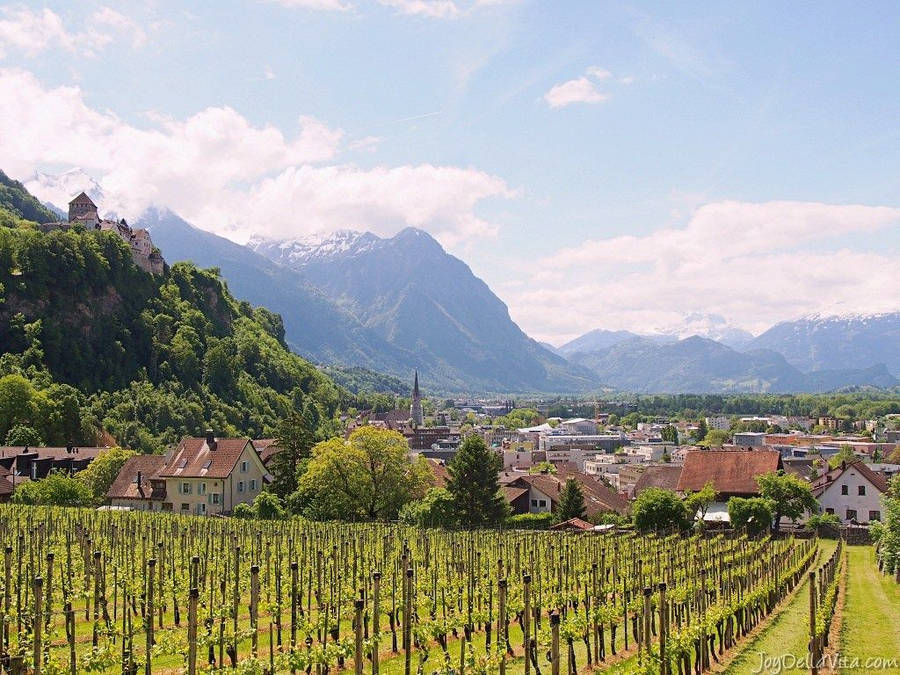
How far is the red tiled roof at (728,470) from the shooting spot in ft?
227

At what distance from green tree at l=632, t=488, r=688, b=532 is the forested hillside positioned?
245 feet

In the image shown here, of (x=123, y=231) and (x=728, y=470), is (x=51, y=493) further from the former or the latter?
(x=123, y=231)

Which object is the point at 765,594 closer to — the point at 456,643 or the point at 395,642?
the point at 456,643

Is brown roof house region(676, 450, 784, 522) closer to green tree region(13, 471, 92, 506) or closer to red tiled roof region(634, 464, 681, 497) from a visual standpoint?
red tiled roof region(634, 464, 681, 497)

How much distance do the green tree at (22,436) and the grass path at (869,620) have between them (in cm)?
8684

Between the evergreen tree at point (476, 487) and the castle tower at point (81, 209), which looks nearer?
the evergreen tree at point (476, 487)

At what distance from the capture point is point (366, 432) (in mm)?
66500

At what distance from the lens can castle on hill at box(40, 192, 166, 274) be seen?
509ft

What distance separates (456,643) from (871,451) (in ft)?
551

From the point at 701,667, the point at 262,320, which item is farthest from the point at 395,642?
the point at 262,320

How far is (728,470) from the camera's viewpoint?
71.2m

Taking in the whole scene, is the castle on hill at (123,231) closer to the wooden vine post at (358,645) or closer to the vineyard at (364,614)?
the vineyard at (364,614)

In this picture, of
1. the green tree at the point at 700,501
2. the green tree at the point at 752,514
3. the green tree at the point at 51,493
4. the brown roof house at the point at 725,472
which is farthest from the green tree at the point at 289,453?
the green tree at the point at 752,514

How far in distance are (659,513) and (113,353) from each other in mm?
103394
